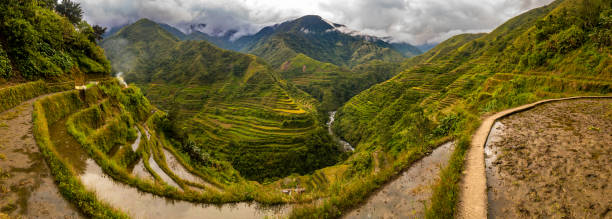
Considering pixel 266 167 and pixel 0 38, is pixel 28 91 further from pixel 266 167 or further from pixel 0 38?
pixel 266 167

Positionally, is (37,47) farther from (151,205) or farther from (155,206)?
(155,206)

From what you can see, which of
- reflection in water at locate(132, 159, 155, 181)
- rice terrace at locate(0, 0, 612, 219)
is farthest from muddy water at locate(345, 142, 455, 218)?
reflection in water at locate(132, 159, 155, 181)

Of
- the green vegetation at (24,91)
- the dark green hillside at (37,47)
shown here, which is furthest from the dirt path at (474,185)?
the dark green hillside at (37,47)

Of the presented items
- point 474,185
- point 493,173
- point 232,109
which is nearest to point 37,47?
point 474,185

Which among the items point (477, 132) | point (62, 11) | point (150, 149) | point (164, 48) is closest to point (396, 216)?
point (477, 132)

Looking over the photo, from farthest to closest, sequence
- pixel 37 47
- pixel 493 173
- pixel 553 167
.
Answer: pixel 37 47, pixel 493 173, pixel 553 167

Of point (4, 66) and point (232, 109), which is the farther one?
point (232, 109)
